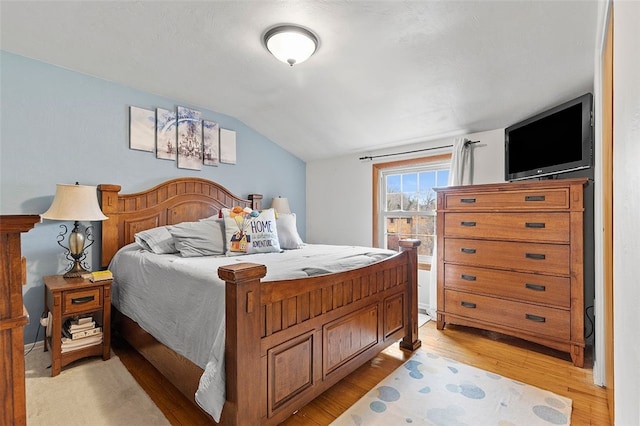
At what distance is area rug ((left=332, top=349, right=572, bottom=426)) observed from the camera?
160 cm

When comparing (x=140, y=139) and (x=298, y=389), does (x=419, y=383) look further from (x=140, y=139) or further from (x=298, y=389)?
(x=140, y=139)

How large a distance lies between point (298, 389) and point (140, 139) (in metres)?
2.65

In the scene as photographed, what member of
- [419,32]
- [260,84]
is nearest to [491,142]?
[419,32]

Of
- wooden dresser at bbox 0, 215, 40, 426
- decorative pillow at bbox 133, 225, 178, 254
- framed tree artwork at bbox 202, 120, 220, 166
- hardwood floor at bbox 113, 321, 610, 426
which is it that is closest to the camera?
wooden dresser at bbox 0, 215, 40, 426

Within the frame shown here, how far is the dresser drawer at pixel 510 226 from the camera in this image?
2.27 meters

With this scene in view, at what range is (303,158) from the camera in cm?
447

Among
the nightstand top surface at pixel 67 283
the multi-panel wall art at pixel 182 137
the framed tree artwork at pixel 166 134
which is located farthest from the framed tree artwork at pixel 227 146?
the nightstand top surface at pixel 67 283

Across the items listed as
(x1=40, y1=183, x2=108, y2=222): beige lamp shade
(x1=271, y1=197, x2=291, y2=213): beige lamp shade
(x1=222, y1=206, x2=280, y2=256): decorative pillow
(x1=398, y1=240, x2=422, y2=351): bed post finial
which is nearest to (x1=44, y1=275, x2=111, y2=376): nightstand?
(x1=40, y1=183, x2=108, y2=222): beige lamp shade

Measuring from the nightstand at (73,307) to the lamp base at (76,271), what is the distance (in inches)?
1.9

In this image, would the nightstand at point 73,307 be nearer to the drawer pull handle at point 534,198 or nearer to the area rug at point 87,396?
the area rug at point 87,396

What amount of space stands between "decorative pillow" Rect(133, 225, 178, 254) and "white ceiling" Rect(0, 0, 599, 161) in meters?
1.40

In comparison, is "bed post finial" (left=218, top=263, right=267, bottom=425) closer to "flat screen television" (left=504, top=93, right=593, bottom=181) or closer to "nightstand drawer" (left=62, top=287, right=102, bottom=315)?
"nightstand drawer" (left=62, top=287, right=102, bottom=315)

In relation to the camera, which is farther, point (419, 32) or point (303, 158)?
point (303, 158)

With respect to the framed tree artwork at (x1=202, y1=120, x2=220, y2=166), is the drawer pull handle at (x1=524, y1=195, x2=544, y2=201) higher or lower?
lower
